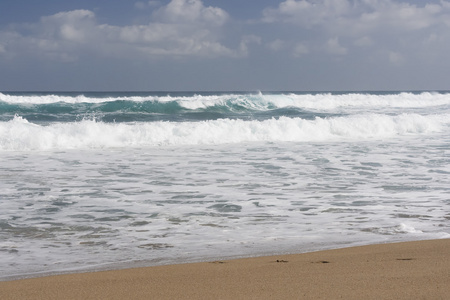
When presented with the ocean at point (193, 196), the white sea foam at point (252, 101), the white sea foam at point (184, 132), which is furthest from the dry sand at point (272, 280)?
the white sea foam at point (252, 101)

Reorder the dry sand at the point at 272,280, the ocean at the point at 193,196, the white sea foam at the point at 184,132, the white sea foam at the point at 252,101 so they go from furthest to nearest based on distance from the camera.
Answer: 1. the white sea foam at the point at 252,101
2. the white sea foam at the point at 184,132
3. the ocean at the point at 193,196
4. the dry sand at the point at 272,280

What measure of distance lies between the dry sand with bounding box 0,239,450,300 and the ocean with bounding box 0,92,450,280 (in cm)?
41

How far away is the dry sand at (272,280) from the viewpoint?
3023 mm

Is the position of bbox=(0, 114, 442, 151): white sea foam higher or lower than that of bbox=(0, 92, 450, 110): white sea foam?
lower

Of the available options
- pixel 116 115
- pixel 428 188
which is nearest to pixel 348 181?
pixel 428 188

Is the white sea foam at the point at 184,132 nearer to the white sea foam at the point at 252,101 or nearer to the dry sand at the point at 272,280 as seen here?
the dry sand at the point at 272,280

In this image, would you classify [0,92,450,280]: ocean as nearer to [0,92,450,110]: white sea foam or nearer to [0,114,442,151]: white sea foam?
[0,114,442,151]: white sea foam

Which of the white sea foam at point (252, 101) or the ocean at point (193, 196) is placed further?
the white sea foam at point (252, 101)

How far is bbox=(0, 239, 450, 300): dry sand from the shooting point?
9.92 feet

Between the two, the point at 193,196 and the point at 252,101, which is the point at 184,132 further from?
the point at 252,101

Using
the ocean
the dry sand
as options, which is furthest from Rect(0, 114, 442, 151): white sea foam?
the dry sand

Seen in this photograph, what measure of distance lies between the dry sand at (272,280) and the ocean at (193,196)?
406 mm

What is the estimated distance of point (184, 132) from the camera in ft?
53.9

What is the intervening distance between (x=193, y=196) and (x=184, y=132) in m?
9.45
